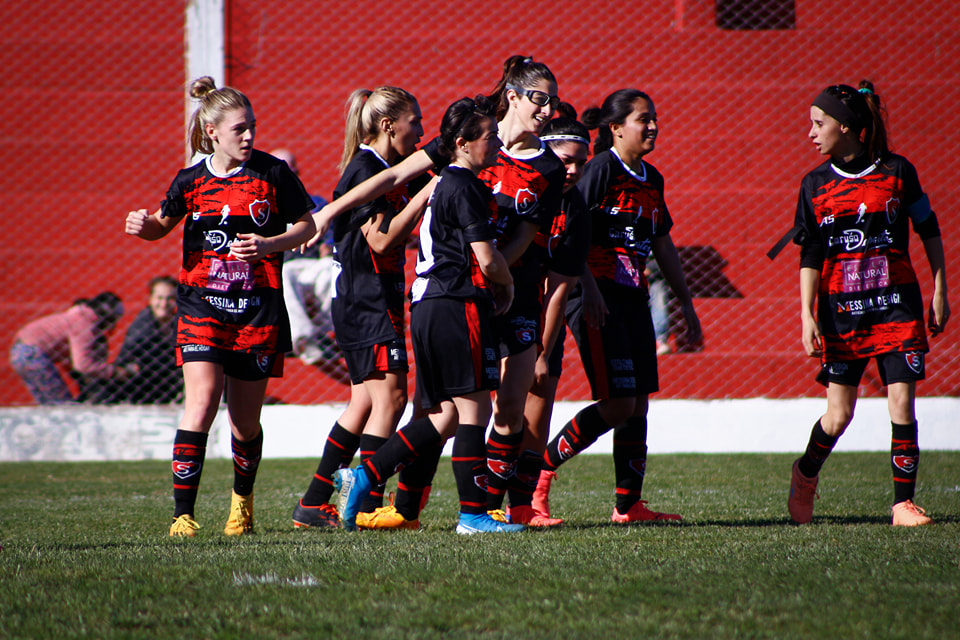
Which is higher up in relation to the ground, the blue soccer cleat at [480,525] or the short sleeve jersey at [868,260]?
the short sleeve jersey at [868,260]

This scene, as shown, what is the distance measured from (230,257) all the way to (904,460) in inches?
108

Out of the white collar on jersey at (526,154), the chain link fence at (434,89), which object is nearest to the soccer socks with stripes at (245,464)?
the white collar on jersey at (526,154)

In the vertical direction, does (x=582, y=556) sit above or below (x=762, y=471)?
above

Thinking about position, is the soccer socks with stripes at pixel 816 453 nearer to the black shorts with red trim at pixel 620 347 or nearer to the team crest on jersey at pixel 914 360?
the team crest on jersey at pixel 914 360

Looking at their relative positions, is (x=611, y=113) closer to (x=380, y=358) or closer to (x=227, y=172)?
(x=380, y=358)

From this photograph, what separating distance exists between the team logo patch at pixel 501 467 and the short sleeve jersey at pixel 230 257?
908 millimetres

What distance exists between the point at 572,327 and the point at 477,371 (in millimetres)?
875

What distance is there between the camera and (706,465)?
6586 millimetres

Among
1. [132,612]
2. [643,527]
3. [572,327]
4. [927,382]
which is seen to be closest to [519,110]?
[572,327]

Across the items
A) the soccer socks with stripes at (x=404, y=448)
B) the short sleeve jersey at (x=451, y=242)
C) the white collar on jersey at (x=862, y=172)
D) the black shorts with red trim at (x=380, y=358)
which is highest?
the white collar on jersey at (x=862, y=172)

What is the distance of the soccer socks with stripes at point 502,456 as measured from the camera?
3701mm

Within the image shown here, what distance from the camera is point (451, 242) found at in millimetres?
3430

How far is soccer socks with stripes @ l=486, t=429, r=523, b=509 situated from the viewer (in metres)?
3.70

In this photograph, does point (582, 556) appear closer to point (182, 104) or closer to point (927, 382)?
point (927, 382)
